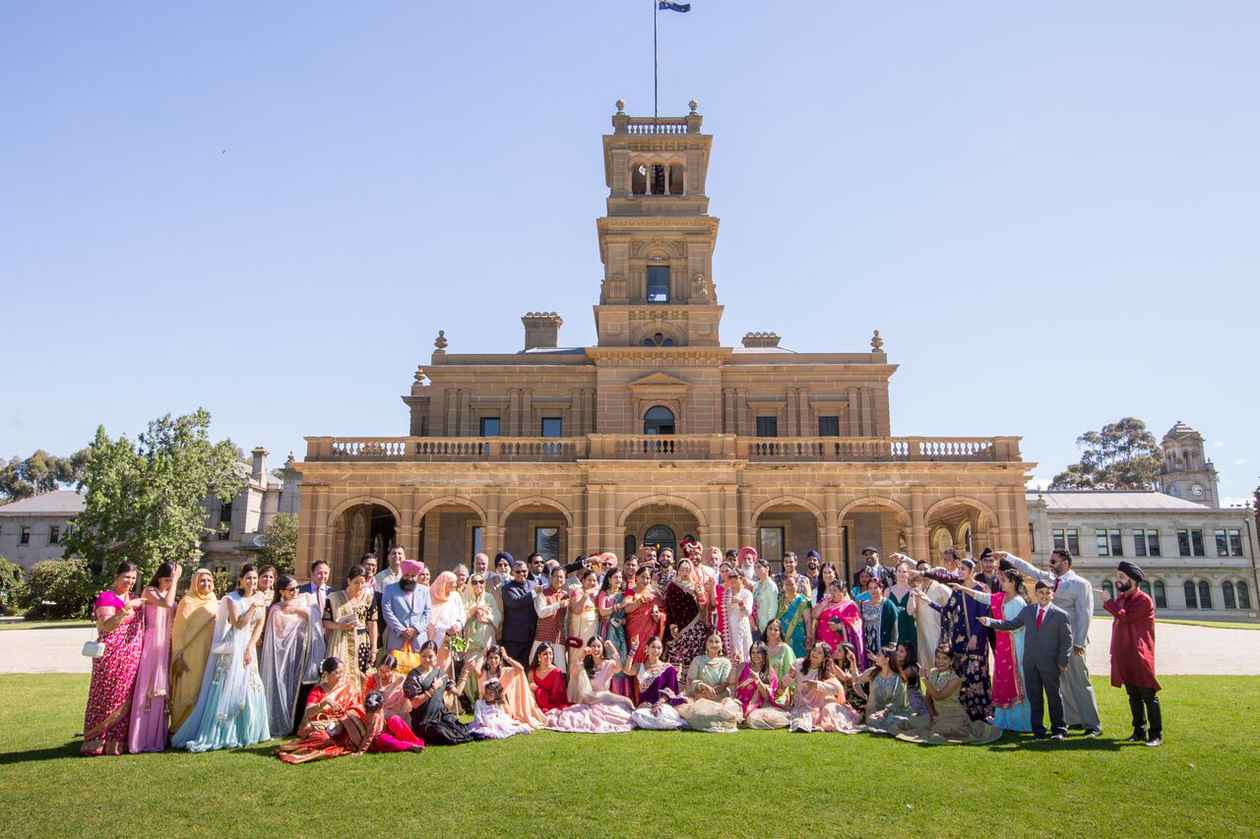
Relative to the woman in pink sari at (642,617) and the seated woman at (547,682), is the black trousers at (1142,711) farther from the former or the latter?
the seated woman at (547,682)

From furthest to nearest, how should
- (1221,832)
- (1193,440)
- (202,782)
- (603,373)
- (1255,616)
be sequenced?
1. (1193,440)
2. (1255,616)
3. (603,373)
4. (202,782)
5. (1221,832)

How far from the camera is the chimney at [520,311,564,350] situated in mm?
39906

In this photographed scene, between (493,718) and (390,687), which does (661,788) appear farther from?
(390,687)

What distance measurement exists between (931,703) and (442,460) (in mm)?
21243

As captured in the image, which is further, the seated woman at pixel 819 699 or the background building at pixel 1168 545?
the background building at pixel 1168 545

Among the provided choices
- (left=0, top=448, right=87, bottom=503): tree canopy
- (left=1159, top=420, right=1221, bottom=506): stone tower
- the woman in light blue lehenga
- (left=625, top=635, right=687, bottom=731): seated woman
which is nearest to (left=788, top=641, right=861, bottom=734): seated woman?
(left=625, top=635, right=687, bottom=731): seated woman

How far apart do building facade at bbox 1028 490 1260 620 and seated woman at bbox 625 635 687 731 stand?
48.5 meters

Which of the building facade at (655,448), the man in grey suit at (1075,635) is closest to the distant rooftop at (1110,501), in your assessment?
the building facade at (655,448)

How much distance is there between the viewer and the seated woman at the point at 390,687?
9383 millimetres

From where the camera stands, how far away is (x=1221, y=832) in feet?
21.3

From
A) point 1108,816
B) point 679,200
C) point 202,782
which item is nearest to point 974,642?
point 1108,816

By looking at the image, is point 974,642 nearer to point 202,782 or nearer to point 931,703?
point 931,703

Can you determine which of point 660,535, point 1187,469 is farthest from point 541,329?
point 1187,469

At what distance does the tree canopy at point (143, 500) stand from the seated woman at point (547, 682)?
102 ft
